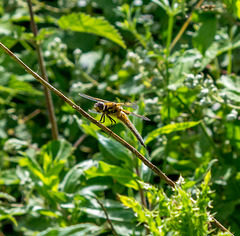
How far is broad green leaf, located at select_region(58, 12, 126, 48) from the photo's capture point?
148 centimetres

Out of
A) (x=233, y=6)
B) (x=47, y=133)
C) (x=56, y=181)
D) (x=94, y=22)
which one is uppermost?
(x=233, y=6)

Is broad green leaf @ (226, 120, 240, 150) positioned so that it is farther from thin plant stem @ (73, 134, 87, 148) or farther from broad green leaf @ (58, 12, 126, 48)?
thin plant stem @ (73, 134, 87, 148)

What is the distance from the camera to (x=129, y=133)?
1.17 metres

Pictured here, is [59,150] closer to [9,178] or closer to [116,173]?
[9,178]

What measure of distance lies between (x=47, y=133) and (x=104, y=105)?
89 cm

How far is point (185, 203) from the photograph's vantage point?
0.80 m

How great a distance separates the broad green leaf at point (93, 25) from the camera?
1.48 m

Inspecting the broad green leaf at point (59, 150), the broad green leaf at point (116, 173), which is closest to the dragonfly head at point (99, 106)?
the broad green leaf at point (116, 173)

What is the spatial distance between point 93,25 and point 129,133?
0.52 meters

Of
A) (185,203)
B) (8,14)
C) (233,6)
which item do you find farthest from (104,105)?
(8,14)

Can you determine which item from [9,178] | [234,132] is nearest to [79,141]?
[9,178]

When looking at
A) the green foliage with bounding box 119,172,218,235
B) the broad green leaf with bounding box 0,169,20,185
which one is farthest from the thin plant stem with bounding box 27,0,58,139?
the green foliage with bounding box 119,172,218,235

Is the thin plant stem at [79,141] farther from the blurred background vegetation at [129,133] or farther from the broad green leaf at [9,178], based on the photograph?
the broad green leaf at [9,178]

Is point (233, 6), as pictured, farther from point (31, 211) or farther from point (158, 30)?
point (31, 211)
